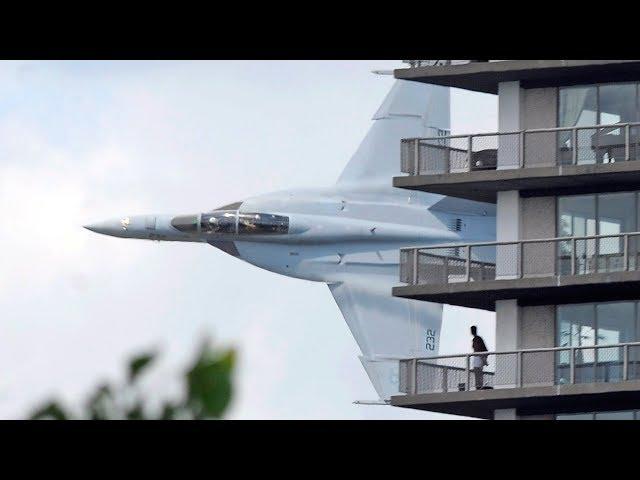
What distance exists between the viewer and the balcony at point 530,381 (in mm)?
53000

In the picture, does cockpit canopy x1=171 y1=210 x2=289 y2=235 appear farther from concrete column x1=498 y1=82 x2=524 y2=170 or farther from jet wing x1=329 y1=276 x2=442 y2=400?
concrete column x1=498 y1=82 x2=524 y2=170

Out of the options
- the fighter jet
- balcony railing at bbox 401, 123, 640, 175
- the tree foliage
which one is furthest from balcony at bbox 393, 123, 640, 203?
the tree foliage

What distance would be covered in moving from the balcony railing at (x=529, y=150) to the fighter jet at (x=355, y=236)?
3257 centimetres

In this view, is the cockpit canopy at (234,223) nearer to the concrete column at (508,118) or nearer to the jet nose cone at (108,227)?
the jet nose cone at (108,227)

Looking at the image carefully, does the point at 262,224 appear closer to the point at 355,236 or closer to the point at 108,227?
the point at 355,236

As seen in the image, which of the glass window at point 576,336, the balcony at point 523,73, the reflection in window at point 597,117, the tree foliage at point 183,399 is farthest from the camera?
the reflection in window at point 597,117

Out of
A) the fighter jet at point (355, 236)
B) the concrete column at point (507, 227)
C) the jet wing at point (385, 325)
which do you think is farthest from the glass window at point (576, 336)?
the jet wing at point (385, 325)

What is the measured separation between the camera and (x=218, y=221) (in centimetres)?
9319

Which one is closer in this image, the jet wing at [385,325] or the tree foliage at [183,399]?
the tree foliage at [183,399]

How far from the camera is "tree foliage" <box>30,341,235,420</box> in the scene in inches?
708

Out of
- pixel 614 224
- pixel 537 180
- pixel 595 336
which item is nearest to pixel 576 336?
Answer: pixel 595 336

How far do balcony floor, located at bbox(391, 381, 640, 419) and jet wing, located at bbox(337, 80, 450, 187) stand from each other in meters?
41.9
